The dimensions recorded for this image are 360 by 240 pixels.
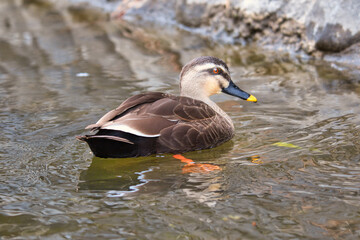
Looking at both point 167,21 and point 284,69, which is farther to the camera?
point 167,21

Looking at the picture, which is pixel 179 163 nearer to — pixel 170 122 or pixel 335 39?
pixel 170 122

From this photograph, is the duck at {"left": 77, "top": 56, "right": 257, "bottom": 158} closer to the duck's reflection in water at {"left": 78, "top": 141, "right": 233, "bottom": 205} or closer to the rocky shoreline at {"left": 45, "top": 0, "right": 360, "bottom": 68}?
the duck's reflection in water at {"left": 78, "top": 141, "right": 233, "bottom": 205}

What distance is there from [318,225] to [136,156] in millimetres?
1888

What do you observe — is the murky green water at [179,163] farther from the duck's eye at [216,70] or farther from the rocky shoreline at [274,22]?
the duck's eye at [216,70]

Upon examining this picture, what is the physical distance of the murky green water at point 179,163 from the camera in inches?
149

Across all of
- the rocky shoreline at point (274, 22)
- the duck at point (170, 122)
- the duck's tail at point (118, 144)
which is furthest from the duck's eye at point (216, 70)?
the rocky shoreline at point (274, 22)

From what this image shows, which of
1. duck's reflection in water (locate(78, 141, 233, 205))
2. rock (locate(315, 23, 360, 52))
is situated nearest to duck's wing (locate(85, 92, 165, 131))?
duck's reflection in water (locate(78, 141, 233, 205))

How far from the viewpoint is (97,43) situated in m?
10.5

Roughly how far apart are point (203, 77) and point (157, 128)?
3.59 feet

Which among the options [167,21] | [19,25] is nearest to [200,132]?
[167,21]

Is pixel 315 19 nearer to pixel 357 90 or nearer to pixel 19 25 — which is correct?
pixel 357 90

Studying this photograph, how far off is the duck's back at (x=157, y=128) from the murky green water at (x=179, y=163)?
133 millimetres

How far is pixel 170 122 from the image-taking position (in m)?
5.20

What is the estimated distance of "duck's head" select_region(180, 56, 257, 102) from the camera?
590cm
